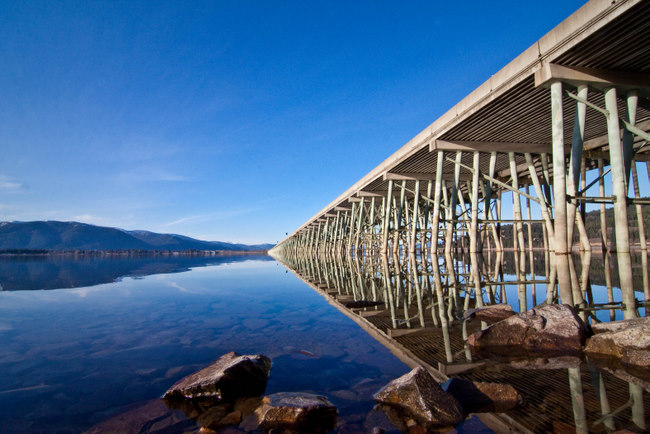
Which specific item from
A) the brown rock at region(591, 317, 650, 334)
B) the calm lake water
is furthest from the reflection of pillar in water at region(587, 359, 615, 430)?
the calm lake water

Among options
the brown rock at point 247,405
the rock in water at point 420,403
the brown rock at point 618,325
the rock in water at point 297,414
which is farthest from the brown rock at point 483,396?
the brown rock at point 618,325

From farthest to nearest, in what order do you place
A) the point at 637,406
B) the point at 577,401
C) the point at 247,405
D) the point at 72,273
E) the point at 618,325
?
the point at 72,273
the point at 618,325
the point at 247,405
the point at 577,401
the point at 637,406

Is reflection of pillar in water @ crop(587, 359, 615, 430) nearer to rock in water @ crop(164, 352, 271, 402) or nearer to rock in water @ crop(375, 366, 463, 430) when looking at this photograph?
rock in water @ crop(375, 366, 463, 430)

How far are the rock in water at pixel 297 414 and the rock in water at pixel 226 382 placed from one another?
57cm

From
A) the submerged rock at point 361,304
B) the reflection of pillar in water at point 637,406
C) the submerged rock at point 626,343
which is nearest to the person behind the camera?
the reflection of pillar in water at point 637,406

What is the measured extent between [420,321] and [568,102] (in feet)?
33.4

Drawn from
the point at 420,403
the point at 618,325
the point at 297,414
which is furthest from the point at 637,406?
the point at 297,414

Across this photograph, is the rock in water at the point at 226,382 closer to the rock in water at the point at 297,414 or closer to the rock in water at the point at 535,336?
the rock in water at the point at 297,414

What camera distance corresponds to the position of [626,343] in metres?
3.83

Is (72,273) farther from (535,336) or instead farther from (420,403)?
(535,336)

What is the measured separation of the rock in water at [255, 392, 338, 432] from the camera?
8.45 feet

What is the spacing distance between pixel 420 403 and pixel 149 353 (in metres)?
3.95

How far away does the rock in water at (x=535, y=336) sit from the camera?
424cm

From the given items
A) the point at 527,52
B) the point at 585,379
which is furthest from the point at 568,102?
the point at 585,379
